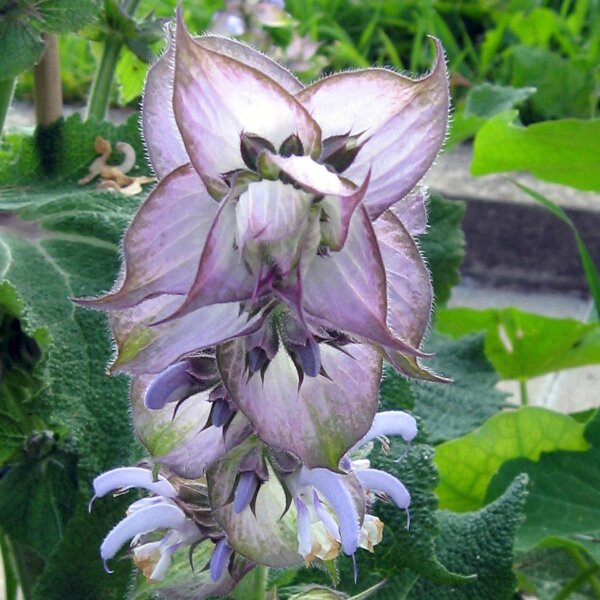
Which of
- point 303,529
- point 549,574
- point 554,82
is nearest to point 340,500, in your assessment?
point 303,529

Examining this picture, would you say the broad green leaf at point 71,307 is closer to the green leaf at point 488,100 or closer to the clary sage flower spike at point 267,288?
the clary sage flower spike at point 267,288

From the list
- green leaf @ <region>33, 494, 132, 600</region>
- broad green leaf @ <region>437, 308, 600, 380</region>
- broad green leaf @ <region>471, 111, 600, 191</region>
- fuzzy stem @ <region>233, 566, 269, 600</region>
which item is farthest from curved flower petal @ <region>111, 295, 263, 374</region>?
broad green leaf @ <region>437, 308, 600, 380</region>

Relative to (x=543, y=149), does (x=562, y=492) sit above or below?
below

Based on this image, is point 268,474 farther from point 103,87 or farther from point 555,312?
point 555,312

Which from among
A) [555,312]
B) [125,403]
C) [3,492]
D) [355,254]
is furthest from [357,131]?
[555,312]

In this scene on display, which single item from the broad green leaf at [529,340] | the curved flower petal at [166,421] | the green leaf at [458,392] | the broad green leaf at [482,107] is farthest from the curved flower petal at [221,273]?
the broad green leaf at [529,340]

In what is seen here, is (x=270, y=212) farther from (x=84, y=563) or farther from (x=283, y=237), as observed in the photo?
(x=84, y=563)
